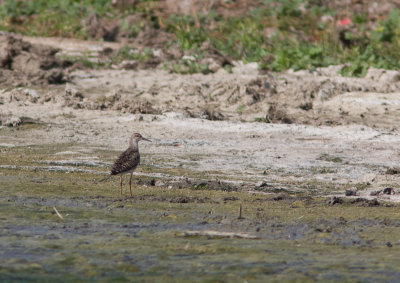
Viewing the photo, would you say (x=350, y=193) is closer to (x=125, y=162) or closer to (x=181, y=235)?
(x=125, y=162)

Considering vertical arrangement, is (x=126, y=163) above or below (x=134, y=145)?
below

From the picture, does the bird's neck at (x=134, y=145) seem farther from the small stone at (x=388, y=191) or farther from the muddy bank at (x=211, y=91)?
the muddy bank at (x=211, y=91)

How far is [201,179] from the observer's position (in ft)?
25.8

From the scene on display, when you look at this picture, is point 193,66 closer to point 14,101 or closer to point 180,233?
point 14,101

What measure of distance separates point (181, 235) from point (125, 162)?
1.85m

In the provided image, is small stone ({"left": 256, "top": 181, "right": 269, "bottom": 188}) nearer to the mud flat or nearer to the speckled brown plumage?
the mud flat

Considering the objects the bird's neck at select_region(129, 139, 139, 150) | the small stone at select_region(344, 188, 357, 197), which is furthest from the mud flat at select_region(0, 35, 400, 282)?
the bird's neck at select_region(129, 139, 139, 150)

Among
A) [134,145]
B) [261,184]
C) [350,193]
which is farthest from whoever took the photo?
[134,145]

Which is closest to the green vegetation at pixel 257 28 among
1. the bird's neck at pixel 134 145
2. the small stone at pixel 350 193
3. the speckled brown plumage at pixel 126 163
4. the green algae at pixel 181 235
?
the bird's neck at pixel 134 145

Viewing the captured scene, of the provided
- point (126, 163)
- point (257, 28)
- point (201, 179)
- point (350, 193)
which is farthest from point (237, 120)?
point (257, 28)

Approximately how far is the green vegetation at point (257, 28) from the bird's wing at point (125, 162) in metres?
6.87

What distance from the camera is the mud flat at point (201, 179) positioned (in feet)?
15.7

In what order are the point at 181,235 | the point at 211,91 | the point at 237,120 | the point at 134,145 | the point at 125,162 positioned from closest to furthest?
1. the point at 181,235
2. the point at 125,162
3. the point at 134,145
4. the point at 237,120
5. the point at 211,91

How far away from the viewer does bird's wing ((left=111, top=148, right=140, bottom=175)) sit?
22.9 ft
